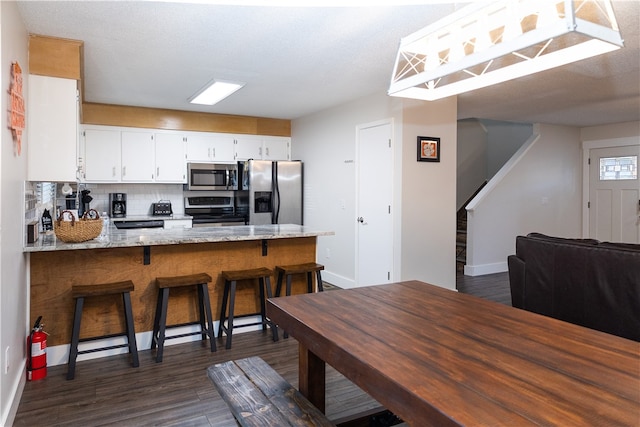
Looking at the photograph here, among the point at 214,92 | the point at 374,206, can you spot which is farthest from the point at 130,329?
the point at 374,206

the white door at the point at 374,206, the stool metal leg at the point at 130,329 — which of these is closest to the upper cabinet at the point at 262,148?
the white door at the point at 374,206

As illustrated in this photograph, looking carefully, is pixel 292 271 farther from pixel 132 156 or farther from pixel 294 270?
pixel 132 156

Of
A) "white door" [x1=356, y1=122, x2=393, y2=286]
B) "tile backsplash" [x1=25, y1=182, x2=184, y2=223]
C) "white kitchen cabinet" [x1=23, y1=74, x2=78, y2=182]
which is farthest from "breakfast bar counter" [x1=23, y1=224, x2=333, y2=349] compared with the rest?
"tile backsplash" [x1=25, y1=182, x2=184, y2=223]

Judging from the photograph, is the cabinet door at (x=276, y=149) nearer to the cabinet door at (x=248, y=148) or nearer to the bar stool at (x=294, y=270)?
the cabinet door at (x=248, y=148)

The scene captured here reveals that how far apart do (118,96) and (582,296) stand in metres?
5.23

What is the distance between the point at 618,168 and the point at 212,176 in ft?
21.5

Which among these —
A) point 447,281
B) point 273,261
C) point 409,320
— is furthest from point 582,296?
point 273,261

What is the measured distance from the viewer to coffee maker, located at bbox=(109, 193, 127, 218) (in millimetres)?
5781

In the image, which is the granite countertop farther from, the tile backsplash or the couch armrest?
the tile backsplash

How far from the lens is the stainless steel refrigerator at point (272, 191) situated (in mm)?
6102

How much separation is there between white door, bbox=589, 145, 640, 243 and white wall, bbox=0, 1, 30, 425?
26.1 feet

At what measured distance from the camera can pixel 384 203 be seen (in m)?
4.78

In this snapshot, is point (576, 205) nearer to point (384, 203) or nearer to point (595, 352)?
point (384, 203)

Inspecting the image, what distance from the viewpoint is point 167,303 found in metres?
3.24
